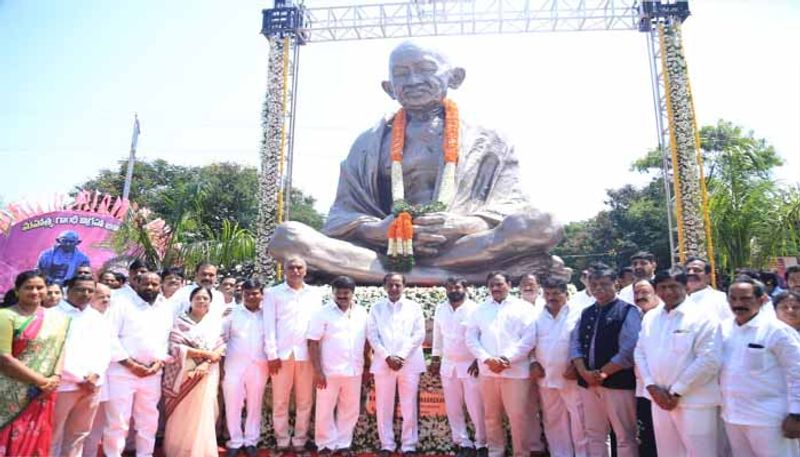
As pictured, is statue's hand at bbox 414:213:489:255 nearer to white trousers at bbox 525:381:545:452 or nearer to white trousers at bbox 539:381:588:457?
white trousers at bbox 525:381:545:452

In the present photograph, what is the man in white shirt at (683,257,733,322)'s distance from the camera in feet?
15.7

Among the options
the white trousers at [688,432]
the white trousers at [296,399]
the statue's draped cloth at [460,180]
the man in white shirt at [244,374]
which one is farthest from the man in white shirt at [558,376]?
the statue's draped cloth at [460,180]

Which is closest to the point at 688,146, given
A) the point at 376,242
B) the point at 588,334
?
the point at 376,242

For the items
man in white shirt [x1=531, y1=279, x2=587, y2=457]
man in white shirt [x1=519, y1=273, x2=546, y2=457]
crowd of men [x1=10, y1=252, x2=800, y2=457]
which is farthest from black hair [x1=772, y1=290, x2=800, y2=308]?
man in white shirt [x1=519, y1=273, x2=546, y2=457]

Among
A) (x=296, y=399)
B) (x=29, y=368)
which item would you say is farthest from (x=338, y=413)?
(x=29, y=368)

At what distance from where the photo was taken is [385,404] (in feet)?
17.6

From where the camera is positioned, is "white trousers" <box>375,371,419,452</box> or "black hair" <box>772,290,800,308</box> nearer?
"black hair" <box>772,290,800,308</box>

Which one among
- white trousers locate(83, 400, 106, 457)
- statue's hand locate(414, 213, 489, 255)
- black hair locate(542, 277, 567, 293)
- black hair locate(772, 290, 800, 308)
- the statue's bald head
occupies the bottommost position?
white trousers locate(83, 400, 106, 457)

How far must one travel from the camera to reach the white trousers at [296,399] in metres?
5.39

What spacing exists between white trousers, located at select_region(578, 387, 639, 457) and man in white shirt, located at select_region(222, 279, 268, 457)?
274cm

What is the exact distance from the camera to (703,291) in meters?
4.99

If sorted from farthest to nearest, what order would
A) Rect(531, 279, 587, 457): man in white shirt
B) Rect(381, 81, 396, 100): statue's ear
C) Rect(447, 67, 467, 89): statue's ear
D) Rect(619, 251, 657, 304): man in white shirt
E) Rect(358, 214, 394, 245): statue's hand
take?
Rect(381, 81, 396, 100): statue's ear < Rect(447, 67, 467, 89): statue's ear < Rect(358, 214, 394, 245): statue's hand < Rect(619, 251, 657, 304): man in white shirt < Rect(531, 279, 587, 457): man in white shirt

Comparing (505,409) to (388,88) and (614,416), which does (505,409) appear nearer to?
(614,416)

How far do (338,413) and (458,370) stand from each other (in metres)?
1.13
